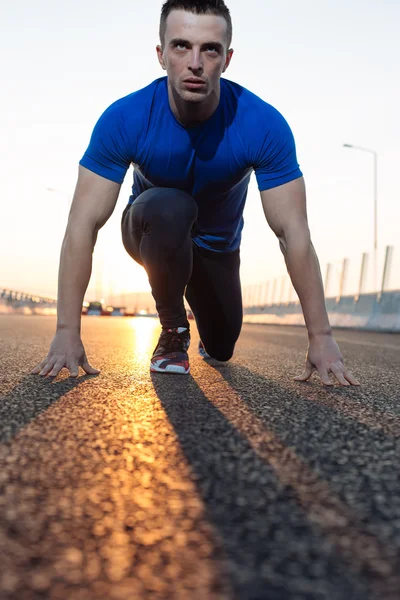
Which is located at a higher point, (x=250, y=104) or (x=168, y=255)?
(x=250, y=104)

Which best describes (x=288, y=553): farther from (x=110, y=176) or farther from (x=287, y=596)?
(x=110, y=176)

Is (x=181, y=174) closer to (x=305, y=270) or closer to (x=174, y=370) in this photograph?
(x=305, y=270)

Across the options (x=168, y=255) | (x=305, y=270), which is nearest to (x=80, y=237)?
(x=168, y=255)

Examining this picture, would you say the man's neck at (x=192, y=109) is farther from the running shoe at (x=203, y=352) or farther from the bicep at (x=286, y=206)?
the running shoe at (x=203, y=352)

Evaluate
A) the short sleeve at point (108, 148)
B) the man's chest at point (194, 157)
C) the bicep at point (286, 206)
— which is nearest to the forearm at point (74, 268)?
the short sleeve at point (108, 148)

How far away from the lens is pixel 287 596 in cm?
95

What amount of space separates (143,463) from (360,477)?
0.54 m

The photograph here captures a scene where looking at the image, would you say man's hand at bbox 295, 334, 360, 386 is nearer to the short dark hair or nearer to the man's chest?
the man's chest

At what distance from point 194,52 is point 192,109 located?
12.0 inches

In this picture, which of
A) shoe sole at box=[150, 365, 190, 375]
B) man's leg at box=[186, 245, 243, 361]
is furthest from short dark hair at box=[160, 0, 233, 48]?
shoe sole at box=[150, 365, 190, 375]

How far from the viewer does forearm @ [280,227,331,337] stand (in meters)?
3.35

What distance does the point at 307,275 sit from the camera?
3.37 metres

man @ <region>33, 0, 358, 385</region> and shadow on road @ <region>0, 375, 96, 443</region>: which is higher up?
man @ <region>33, 0, 358, 385</region>

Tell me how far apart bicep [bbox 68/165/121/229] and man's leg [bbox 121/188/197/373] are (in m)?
0.35
